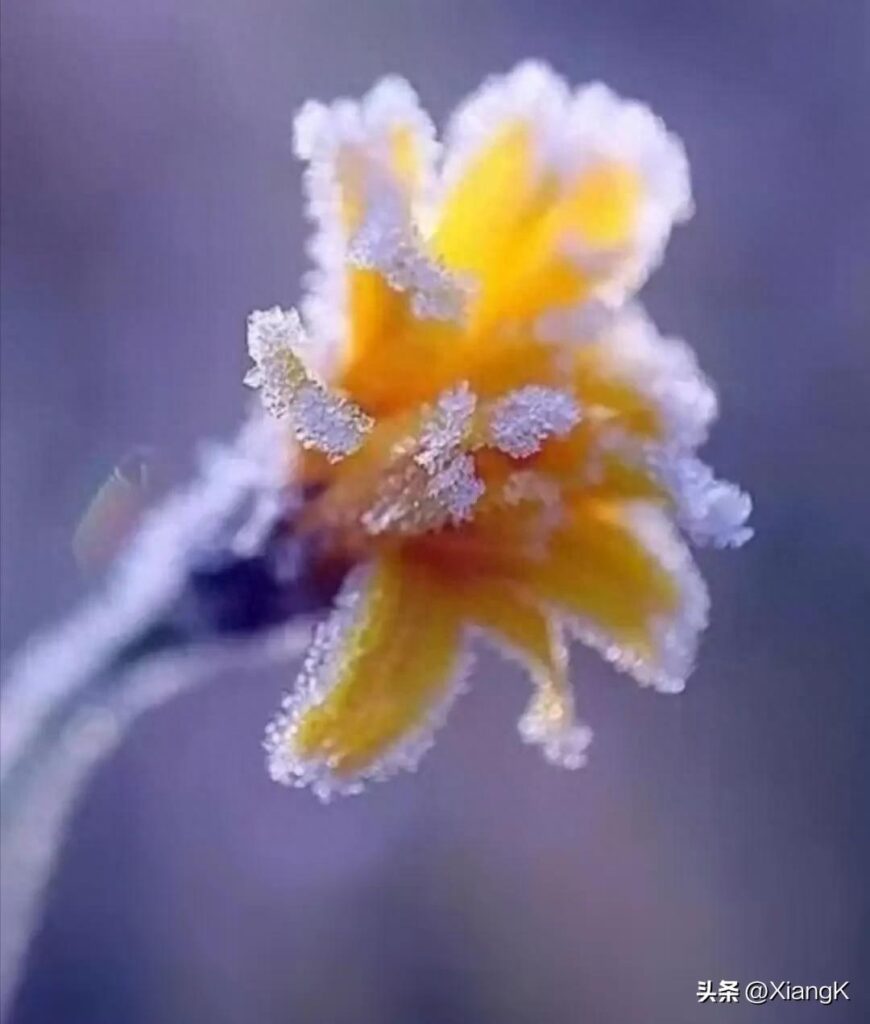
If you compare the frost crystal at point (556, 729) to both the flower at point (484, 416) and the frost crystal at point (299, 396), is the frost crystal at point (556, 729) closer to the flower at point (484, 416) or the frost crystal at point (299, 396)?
the flower at point (484, 416)

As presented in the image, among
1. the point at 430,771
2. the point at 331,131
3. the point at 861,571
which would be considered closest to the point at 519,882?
the point at 430,771

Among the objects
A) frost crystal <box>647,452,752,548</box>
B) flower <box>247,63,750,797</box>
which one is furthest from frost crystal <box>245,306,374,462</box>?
frost crystal <box>647,452,752,548</box>

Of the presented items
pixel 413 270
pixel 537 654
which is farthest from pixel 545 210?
pixel 537 654

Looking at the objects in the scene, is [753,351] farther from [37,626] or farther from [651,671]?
[37,626]

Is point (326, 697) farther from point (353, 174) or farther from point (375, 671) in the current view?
Answer: point (353, 174)

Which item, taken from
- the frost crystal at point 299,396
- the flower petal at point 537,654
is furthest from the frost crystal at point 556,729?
the frost crystal at point 299,396
